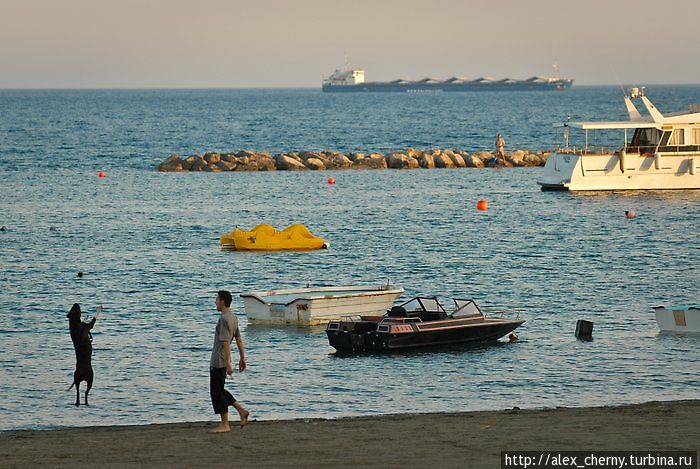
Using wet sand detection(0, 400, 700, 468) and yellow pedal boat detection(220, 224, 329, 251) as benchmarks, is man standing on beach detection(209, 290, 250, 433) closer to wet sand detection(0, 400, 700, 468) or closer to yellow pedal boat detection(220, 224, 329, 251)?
wet sand detection(0, 400, 700, 468)

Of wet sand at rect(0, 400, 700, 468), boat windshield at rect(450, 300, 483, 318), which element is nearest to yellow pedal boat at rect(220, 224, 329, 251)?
boat windshield at rect(450, 300, 483, 318)

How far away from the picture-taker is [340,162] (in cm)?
8456

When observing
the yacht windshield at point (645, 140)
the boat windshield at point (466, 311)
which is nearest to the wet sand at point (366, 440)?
the boat windshield at point (466, 311)

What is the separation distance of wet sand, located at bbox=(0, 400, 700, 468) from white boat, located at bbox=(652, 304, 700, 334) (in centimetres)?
979

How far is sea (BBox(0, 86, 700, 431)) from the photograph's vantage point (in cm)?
2183

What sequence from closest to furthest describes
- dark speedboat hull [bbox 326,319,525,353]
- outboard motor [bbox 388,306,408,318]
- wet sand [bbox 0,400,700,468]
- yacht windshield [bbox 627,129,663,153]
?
wet sand [bbox 0,400,700,468], dark speedboat hull [bbox 326,319,525,353], outboard motor [bbox 388,306,408,318], yacht windshield [bbox 627,129,663,153]

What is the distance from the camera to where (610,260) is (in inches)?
1620

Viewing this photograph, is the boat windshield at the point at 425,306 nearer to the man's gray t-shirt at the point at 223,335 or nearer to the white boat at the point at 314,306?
the white boat at the point at 314,306

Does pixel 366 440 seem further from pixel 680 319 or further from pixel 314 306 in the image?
pixel 680 319

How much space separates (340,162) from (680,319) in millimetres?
58447

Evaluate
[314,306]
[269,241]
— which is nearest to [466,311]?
[314,306]

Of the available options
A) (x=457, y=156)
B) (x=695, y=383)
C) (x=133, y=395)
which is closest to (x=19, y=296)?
(x=133, y=395)

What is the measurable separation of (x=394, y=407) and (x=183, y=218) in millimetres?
35958

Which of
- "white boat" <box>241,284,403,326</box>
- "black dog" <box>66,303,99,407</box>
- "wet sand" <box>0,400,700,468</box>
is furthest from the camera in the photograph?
"white boat" <box>241,284,403,326</box>
